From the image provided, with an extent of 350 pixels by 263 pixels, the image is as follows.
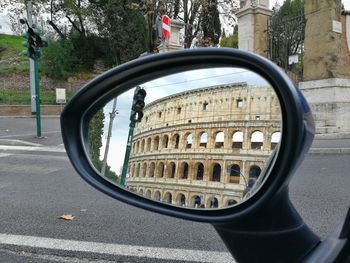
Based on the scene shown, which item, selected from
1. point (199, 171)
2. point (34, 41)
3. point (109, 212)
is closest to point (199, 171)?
point (199, 171)

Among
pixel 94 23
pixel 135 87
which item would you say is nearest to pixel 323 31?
pixel 135 87

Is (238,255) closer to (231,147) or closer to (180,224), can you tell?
(231,147)

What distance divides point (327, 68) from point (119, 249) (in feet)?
34.3

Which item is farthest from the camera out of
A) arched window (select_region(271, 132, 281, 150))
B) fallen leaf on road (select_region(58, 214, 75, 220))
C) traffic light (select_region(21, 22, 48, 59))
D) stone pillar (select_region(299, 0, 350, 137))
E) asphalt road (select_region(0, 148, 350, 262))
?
traffic light (select_region(21, 22, 48, 59))

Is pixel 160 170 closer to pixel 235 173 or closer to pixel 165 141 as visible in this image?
pixel 165 141

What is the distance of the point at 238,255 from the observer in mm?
1009

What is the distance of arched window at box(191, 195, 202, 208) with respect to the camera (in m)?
1.04

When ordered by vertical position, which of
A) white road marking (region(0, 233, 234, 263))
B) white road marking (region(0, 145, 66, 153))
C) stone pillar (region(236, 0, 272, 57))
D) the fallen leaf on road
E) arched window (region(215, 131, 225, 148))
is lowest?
white road marking (region(0, 233, 234, 263))

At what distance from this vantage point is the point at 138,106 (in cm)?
118

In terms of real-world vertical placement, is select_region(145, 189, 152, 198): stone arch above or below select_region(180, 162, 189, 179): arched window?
below

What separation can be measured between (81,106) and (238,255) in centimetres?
73

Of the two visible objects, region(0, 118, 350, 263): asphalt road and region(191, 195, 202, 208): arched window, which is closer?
region(191, 195, 202, 208): arched window

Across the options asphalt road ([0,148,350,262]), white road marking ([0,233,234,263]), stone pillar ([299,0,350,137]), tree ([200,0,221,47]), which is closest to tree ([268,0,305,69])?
stone pillar ([299,0,350,137])

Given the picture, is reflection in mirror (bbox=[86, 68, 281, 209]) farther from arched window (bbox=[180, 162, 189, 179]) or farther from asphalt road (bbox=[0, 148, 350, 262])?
asphalt road (bbox=[0, 148, 350, 262])
